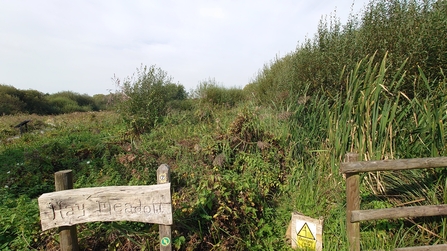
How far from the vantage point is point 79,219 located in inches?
83.0

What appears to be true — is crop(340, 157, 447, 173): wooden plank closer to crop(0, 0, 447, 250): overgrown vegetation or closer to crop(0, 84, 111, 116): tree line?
crop(0, 0, 447, 250): overgrown vegetation

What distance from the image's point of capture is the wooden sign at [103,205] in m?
2.09

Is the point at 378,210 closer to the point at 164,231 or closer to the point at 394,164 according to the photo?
the point at 394,164

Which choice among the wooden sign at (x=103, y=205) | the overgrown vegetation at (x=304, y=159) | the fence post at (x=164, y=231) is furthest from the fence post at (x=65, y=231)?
the fence post at (x=164, y=231)

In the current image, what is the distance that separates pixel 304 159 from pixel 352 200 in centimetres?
154

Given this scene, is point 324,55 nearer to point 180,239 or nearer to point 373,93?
point 373,93

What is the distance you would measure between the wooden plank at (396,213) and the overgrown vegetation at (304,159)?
28 cm

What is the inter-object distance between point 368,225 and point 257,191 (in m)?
1.38

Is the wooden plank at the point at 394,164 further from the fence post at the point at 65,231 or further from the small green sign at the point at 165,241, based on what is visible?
the fence post at the point at 65,231

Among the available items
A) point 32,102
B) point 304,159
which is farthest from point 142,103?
point 32,102

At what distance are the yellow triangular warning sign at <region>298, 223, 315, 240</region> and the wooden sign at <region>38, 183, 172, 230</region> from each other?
5.30 feet

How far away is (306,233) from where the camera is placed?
8.86 feet

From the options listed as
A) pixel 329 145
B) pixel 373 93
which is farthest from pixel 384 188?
pixel 373 93

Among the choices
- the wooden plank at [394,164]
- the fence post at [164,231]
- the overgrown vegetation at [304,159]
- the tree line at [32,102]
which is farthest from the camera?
the tree line at [32,102]
